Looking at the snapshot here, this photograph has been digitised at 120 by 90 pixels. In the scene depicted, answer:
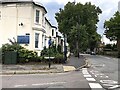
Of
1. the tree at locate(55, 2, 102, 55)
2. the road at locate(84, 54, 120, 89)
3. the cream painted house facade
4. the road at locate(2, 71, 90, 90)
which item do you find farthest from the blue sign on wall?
the tree at locate(55, 2, 102, 55)

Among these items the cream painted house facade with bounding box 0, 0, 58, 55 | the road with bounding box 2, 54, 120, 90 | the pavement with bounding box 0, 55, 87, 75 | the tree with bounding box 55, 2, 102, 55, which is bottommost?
the road with bounding box 2, 54, 120, 90

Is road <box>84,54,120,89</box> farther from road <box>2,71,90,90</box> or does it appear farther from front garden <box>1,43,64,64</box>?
front garden <box>1,43,64,64</box>

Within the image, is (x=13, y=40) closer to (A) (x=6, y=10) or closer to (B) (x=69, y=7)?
(A) (x=6, y=10)

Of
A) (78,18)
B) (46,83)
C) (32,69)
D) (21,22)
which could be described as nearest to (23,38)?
(21,22)

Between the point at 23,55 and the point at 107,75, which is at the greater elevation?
the point at 23,55

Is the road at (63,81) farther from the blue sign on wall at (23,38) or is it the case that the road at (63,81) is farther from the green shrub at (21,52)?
the blue sign on wall at (23,38)

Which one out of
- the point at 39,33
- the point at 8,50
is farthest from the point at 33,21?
the point at 8,50

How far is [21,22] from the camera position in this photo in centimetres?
3678

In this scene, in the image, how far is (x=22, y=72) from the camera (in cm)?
2406

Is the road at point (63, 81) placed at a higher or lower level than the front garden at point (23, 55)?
lower

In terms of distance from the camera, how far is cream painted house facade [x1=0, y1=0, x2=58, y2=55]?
3678cm

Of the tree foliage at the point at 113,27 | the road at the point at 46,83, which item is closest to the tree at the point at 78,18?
the tree foliage at the point at 113,27

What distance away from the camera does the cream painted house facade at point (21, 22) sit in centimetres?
3678

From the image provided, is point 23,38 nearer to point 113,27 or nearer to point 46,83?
point 46,83
